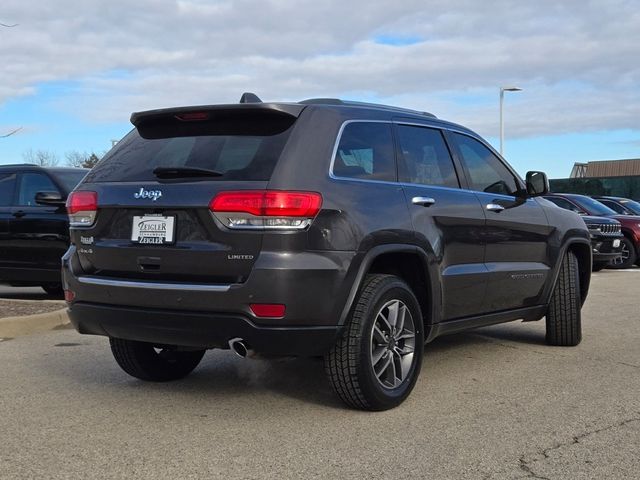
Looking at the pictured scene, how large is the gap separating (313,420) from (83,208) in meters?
1.87

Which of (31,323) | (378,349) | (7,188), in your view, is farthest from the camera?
(7,188)

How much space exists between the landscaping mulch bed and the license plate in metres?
A: 3.90

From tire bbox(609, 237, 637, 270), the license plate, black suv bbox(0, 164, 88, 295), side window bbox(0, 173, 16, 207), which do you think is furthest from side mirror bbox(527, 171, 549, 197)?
tire bbox(609, 237, 637, 270)

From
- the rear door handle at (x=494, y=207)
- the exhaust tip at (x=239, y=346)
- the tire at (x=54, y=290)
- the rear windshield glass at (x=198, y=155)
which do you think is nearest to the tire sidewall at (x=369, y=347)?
the exhaust tip at (x=239, y=346)

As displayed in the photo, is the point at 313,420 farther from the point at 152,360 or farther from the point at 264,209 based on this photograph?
the point at 152,360

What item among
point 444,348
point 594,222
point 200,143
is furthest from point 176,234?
point 594,222

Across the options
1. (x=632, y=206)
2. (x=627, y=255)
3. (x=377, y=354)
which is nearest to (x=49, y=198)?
(x=377, y=354)

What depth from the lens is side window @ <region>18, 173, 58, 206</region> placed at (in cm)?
920

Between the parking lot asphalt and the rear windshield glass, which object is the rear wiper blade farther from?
the parking lot asphalt

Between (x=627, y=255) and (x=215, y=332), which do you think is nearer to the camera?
(x=215, y=332)

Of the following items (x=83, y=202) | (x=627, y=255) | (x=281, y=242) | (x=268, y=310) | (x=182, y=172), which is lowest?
(x=627, y=255)

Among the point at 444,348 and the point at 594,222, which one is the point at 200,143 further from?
the point at 594,222

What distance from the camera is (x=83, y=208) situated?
4570mm

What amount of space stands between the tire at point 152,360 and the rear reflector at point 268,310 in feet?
4.19
